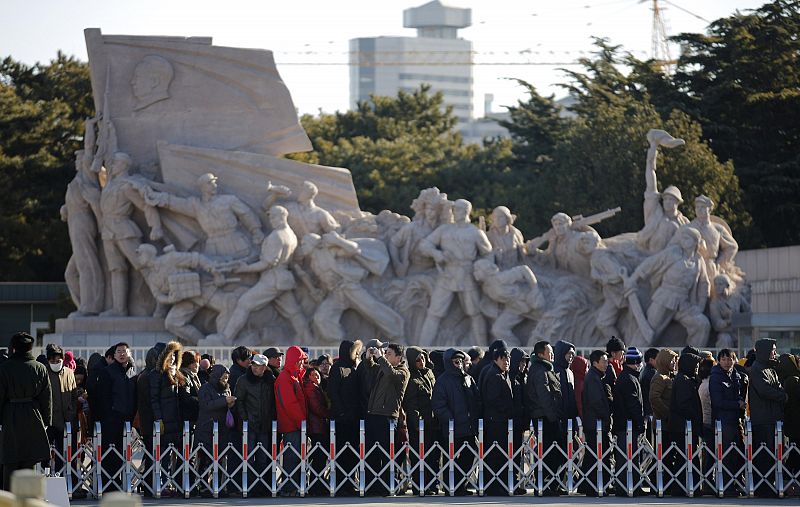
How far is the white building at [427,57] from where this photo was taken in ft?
447

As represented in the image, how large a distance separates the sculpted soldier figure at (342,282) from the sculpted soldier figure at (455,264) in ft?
1.58

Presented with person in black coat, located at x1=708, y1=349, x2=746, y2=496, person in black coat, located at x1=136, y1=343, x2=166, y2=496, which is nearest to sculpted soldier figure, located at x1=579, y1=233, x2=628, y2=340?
person in black coat, located at x1=708, y1=349, x2=746, y2=496

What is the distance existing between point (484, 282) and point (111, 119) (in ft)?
18.1

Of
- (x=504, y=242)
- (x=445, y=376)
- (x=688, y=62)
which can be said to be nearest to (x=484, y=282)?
(x=504, y=242)

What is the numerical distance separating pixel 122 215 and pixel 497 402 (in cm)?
966

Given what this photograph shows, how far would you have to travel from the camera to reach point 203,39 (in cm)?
2195

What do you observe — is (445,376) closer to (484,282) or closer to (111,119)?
(484,282)

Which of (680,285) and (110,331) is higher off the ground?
(680,285)

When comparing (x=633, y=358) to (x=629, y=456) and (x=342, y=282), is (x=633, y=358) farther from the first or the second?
(x=342, y=282)

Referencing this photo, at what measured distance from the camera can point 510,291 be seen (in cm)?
2058

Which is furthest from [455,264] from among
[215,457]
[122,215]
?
[215,457]

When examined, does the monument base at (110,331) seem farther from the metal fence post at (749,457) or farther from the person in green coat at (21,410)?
the person in green coat at (21,410)

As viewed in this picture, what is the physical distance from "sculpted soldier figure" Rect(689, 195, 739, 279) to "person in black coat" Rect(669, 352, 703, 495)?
800 centimetres

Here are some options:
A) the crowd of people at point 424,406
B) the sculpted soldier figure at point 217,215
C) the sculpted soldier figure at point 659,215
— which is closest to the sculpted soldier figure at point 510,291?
the sculpted soldier figure at point 659,215
